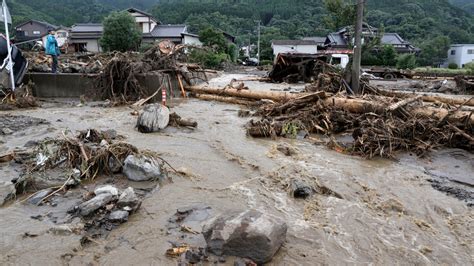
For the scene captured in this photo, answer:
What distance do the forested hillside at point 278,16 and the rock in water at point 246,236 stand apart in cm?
5479

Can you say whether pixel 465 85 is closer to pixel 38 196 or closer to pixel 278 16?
pixel 38 196

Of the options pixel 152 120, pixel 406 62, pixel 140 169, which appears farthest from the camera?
pixel 406 62

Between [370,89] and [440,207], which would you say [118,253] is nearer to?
[440,207]

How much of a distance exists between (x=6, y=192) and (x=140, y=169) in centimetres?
169

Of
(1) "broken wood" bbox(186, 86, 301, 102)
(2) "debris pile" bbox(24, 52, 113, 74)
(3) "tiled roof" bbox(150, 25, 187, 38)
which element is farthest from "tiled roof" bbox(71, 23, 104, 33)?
(1) "broken wood" bbox(186, 86, 301, 102)

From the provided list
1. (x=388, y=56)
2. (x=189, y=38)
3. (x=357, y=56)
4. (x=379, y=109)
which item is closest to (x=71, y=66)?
(x=357, y=56)

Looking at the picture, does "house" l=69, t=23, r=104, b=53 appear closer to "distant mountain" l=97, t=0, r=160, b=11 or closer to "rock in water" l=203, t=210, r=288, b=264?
"rock in water" l=203, t=210, r=288, b=264

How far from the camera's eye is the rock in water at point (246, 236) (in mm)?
3451

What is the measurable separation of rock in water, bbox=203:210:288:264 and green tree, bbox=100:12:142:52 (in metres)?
36.7

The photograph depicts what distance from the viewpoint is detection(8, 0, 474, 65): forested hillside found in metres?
69.0

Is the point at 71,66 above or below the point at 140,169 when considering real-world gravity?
above

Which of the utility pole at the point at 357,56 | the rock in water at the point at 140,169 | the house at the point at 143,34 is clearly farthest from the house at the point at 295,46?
the rock in water at the point at 140,169

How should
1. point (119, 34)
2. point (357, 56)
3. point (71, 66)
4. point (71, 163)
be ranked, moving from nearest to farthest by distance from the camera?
point (71, 163) → point (357, 56) → point (71, 66) → point (119, 34)

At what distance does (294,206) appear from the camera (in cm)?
487
